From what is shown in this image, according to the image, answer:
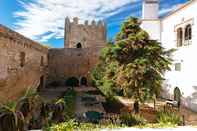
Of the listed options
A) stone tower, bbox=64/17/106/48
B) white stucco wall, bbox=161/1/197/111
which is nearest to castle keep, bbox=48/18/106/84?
stone tower, bbox=64/17/106/48

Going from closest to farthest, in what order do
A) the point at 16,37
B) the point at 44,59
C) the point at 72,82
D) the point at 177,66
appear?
the point at 16,37 < the point at 177,66 < the point at 44,59 < the point at 72,82

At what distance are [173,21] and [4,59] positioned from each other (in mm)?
12616

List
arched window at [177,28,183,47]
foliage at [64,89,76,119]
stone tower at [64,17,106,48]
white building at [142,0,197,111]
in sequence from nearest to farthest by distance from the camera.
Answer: foliage at [64,89,76,119], white building at [142,0,197,111], arched window at [177,28,183,47], stone tower at [64,17,106,48]

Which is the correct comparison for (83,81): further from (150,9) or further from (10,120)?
(10,120)

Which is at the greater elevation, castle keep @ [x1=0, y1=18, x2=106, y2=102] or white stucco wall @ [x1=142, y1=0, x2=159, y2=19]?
white stucco wall @ [x1=142, y1=0, x2=159, y2=19]

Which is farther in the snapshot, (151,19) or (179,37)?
(151,19)

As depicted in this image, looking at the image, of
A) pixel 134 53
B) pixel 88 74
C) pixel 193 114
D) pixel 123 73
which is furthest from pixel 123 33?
pixel 88 74

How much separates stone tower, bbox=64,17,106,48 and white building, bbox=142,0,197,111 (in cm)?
1536

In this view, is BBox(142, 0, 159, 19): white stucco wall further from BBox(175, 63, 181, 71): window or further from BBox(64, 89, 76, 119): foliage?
BBox(64, 89, 76, 119): foliage

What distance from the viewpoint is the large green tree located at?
1084cm

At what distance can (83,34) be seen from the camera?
32.9 metres

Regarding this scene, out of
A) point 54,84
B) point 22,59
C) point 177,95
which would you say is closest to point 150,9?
point 177,95

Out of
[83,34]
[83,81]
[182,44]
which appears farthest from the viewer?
[83,34]

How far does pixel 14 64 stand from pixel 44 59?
9384 mm
